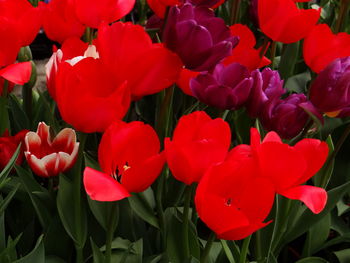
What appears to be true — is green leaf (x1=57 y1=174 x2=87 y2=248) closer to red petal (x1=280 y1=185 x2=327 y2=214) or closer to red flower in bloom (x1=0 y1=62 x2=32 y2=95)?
red flower in bloom (x1=0 y1=62 x2=32 y2=95)

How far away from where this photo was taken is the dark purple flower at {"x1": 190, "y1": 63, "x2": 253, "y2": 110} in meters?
0.68

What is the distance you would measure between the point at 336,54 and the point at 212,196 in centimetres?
43

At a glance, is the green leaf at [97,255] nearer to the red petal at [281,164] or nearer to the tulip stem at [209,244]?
the tulip stem at [209,244]

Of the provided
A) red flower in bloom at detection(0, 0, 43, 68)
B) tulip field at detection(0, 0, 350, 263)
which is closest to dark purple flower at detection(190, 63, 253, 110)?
tulip field at detection(0, 0, 350, 263)

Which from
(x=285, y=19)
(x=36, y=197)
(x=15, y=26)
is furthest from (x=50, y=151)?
(x=285, y=19)

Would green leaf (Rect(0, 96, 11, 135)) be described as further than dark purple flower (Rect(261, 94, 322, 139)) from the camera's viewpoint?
Yes

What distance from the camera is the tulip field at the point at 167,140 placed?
1.74 feet

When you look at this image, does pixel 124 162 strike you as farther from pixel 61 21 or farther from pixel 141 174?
pixel 61 21

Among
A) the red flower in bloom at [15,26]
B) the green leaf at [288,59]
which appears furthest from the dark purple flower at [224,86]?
the green leaf at [288,59]

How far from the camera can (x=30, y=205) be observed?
0.85m

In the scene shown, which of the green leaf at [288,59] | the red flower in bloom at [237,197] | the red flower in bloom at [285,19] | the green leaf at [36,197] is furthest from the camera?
the green leaf at [288,59]

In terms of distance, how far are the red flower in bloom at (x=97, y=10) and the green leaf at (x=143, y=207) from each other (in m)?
0.25

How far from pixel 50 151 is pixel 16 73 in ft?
0.41

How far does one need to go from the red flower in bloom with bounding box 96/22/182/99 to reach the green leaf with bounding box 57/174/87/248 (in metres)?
0.17
